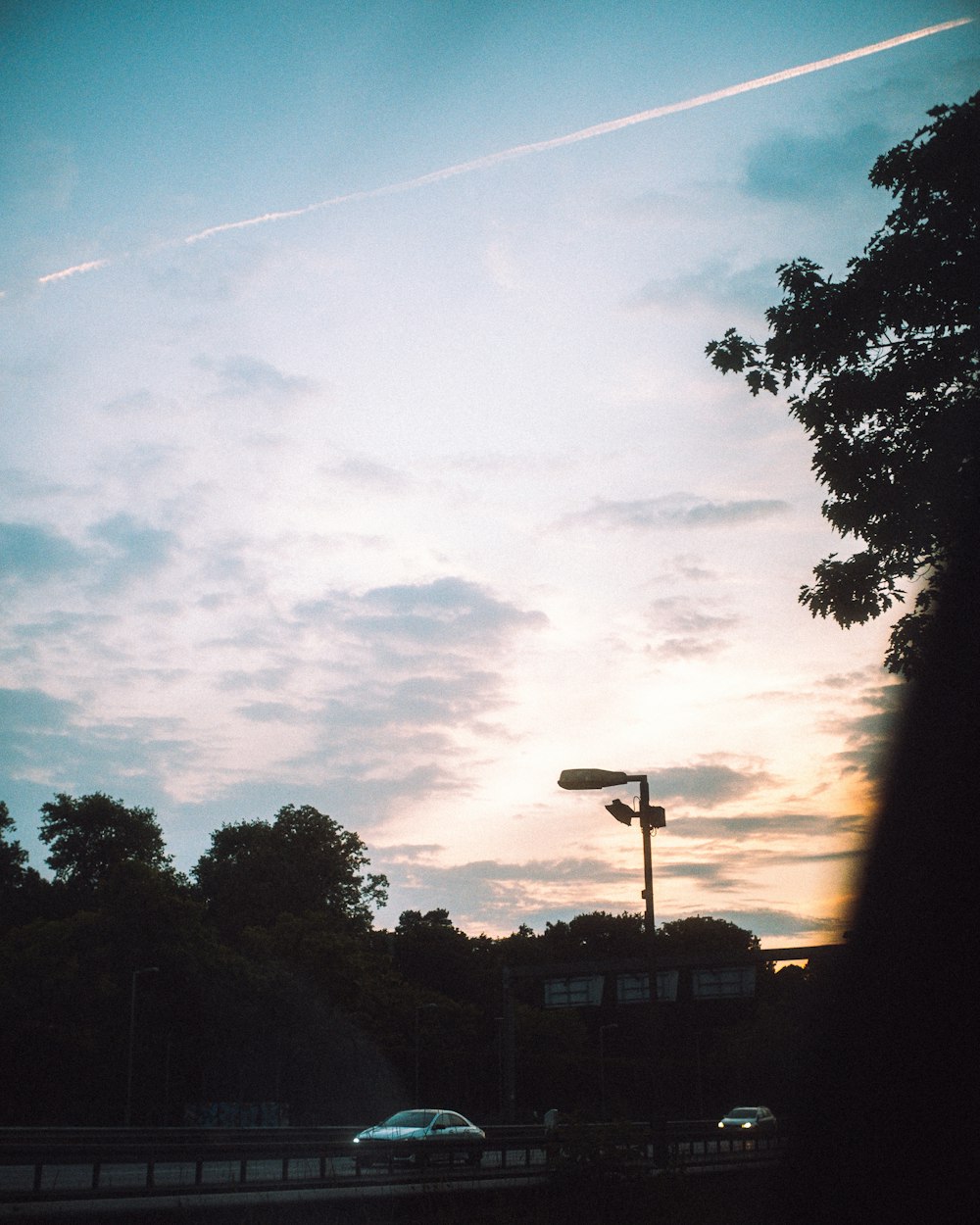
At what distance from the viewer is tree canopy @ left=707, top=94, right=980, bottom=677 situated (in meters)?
14.8

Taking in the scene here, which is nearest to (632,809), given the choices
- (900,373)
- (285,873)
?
(900,373)

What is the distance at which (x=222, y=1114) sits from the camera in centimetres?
5994

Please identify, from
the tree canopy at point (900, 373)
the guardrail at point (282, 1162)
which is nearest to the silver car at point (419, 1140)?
the guardrail at point (282, 1162)

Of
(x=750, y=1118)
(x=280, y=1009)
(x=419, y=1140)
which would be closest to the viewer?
(x=419, y=1140)

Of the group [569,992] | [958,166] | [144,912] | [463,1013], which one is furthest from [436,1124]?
[463,1013]

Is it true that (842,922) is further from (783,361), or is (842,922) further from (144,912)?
(144,912)

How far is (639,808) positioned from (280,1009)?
49.1 m

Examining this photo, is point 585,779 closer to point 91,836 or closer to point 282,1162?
point 282,1162

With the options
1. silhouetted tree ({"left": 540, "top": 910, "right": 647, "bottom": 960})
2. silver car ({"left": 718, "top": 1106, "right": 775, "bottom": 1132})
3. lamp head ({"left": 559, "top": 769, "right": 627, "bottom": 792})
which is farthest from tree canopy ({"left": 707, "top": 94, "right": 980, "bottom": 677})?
silhouetted tree ({"left": 540, "top": 910, "right": 647, "bottom": 960})

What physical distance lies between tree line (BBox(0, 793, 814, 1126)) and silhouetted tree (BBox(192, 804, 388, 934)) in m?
0.19

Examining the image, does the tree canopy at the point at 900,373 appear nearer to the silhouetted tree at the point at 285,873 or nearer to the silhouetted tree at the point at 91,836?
the silhouetted tree at the point at 285,873

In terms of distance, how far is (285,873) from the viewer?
101 metres

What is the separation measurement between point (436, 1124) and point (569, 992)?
10.4 metres

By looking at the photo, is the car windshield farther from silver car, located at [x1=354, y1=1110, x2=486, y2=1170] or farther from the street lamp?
the street lamp
